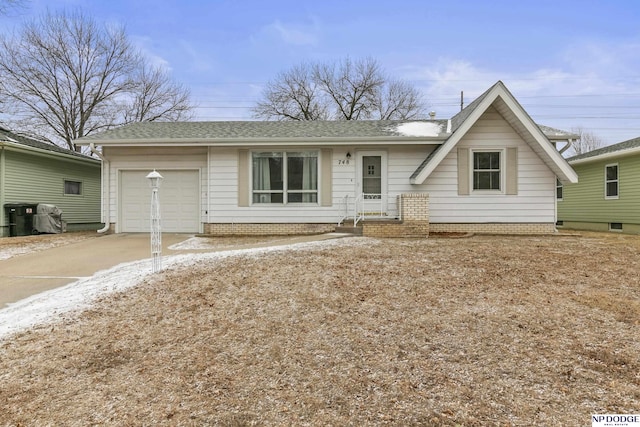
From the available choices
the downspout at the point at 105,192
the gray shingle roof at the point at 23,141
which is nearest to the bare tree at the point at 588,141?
the downspout at the point at 105,192

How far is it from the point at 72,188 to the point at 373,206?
1319cm

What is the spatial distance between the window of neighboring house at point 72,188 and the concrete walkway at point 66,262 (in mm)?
6679

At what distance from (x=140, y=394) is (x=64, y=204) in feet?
52.2

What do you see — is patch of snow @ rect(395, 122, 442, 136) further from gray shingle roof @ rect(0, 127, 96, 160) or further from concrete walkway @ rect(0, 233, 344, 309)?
gray shingle roof @ rect(0, 127, 96, 160)

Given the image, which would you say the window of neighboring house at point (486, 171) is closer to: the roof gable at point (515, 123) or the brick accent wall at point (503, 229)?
the roof gable at point (515, 123)

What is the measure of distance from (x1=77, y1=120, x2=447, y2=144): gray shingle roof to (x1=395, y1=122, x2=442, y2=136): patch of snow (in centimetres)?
20

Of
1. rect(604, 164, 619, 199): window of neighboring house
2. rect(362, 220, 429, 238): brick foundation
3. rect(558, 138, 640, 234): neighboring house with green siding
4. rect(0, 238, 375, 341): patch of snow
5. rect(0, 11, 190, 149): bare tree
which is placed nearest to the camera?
rect(0, 238, 375, 341): patch of snow

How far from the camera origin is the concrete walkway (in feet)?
18.4

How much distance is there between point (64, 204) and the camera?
15.5 meters

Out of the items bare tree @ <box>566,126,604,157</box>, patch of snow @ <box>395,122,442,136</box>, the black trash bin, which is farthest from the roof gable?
bare tree @ <box>566,126,604,157</box>

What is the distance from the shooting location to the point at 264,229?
11.4m

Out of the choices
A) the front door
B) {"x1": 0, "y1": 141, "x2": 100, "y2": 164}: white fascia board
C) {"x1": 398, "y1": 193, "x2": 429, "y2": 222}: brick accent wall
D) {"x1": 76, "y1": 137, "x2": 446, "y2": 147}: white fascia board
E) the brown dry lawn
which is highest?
{"x1": 0, "y1": 141, "x2": 100, "y2": 164}: white fascia board

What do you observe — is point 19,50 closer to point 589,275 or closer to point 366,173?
point 366,173

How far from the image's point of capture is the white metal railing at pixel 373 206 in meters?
11.3
